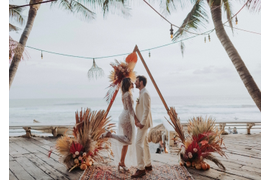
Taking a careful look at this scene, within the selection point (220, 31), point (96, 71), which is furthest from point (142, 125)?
point (220, 31)

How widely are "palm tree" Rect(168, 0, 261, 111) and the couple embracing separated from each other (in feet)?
5.45

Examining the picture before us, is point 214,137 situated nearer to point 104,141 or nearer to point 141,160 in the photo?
point 141,160

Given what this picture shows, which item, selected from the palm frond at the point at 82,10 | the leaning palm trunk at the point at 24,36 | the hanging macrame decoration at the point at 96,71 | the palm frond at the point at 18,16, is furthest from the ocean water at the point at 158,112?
the hanging macrame decoration at the point at 96,71

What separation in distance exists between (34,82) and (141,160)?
32.9m

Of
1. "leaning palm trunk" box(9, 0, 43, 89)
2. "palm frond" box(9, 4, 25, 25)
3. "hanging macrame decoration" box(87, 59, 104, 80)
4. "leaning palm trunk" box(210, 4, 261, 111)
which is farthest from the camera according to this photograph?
"palm frond" box(9, 4, 25, 25)

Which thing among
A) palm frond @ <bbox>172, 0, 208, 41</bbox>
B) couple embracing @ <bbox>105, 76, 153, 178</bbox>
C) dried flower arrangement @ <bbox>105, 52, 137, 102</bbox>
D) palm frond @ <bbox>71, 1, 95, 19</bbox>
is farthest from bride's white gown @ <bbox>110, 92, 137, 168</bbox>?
palm frond @ <bbox>71, 1, 95, 19</bbox>

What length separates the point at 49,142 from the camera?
5020mm

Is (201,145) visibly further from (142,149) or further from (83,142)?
(83,142)

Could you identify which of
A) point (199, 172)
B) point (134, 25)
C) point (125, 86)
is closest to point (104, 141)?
point (125, 86)

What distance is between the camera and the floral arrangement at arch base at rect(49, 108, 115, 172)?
3.14 m

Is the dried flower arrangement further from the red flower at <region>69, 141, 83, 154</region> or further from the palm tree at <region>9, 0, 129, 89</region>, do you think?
the palm tree at <region>9, 0, 129, 89</region>

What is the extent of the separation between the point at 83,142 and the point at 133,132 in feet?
2.99

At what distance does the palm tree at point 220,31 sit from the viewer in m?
3.03

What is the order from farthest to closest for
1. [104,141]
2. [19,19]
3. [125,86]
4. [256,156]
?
[19,19]
[256,156]
[104,141]
[125,86]
